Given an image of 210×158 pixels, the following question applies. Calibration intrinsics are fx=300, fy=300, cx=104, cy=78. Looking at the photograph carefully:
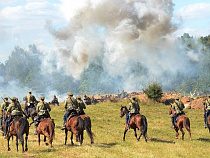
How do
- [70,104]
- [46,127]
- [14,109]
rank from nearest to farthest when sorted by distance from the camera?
[14,109] → [46,127] → [70,104]

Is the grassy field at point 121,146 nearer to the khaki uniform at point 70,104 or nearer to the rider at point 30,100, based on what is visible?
the rider at point 30,100

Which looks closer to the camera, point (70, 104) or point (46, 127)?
point (46, 127)

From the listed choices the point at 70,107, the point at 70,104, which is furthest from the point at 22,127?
the point at 70,104

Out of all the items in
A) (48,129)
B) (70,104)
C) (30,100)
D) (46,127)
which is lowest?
(48,129)

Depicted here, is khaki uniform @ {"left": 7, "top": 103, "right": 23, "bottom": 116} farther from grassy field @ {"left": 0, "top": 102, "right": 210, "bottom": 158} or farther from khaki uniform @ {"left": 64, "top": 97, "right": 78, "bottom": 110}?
khaki uniform @ {"left": 64, "top": 97, "right": 78, "bottom": 110}

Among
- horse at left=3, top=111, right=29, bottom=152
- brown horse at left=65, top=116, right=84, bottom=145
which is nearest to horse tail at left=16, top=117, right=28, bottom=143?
horse at left=3, top=111, right=29, bottom=152

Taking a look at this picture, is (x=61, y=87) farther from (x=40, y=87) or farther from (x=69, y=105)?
(x=69, y=105)

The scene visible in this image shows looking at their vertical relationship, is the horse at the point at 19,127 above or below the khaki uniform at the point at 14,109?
below

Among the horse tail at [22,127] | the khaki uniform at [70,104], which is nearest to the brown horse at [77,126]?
the khaki uniform at [70,104]

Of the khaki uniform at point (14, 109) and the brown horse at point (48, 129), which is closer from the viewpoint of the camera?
the khaki uniform at point (14, 109)

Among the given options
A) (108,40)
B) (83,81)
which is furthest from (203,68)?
(83,81)

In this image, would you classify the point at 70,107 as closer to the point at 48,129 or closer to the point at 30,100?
the point at 48,129

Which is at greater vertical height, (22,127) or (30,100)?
(30,100)

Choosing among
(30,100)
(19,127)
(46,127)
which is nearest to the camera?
(19,127)
